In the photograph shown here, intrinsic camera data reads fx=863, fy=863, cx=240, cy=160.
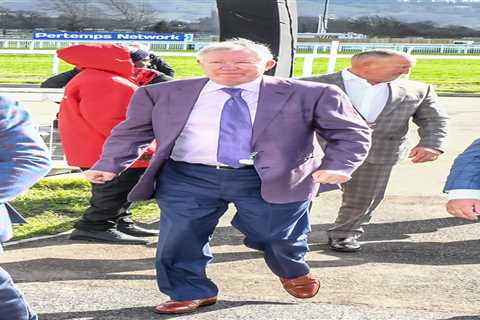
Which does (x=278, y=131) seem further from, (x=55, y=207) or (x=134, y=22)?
(x=134, y=22)

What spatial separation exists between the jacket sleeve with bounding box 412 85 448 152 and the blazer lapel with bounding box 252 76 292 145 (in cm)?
170

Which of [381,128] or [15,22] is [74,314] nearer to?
[381,128]

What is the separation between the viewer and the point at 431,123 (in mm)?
5863

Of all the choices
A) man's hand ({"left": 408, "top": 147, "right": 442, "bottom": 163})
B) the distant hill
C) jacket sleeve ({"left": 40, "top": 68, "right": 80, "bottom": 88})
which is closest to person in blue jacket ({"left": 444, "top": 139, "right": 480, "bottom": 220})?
man's hand ({"left": 408, "top": 147, "right": 442, "bottom": 163})

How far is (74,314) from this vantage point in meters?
4.54

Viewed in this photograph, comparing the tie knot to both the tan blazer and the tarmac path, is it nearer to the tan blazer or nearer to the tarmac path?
the tarmac path

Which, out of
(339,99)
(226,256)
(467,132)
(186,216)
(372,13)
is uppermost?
(339,99)

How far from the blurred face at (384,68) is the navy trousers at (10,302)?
3064mm

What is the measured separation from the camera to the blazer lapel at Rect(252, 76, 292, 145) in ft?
14.3

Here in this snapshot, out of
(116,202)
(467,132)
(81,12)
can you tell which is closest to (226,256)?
(116,202)

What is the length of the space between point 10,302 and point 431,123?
3.38 meters

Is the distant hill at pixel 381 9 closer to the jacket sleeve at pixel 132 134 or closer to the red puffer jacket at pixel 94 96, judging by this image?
the red puffer jacket at pixel 94 96

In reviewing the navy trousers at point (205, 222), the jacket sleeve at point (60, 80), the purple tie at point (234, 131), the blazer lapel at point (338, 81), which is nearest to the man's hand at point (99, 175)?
the navy trousers at point (205, 222)

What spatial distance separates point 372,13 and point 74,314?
94863 millimetres
